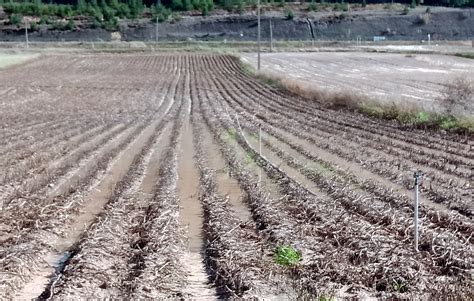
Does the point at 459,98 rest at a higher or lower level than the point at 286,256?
lower

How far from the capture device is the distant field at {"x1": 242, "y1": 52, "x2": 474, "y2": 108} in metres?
40.6

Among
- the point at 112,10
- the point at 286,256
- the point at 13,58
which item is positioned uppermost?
the point at 112,10

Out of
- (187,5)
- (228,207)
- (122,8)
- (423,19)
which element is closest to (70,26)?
(122,8)

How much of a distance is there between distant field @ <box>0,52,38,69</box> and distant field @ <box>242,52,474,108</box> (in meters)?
22.0

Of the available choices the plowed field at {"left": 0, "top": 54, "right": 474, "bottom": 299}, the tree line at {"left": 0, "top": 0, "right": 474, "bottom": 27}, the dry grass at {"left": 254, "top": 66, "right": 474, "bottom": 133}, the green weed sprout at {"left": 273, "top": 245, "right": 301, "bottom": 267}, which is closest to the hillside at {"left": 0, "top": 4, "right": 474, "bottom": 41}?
the tree line at {"left": 0, "top": 0, "right": 474, "bottom": 27}

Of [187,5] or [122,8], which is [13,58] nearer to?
[122,8]

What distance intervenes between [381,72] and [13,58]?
123ft

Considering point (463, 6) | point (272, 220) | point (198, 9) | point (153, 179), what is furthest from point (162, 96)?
point (463, 6)

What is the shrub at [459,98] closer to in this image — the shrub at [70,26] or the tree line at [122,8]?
the tree line at [122,8]

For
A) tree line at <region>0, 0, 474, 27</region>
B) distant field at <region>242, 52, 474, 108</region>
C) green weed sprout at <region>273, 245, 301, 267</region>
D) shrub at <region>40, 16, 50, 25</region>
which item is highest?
tree line at <region>0, 0, 474, 27</region>

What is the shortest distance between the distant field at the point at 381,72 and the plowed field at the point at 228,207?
11.3 metres

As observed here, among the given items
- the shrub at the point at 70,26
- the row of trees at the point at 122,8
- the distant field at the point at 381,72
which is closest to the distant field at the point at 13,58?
the distant field at the point at 381,72

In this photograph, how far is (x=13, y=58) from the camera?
7644 cm

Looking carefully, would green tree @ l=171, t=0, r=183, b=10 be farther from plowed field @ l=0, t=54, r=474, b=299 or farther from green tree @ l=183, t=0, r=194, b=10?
plowed field @ l=0, t=54, r=474, b=299
